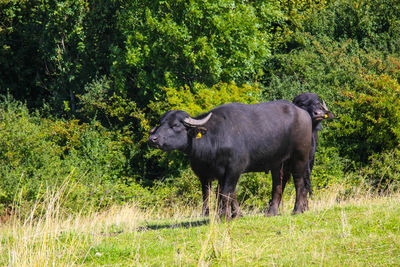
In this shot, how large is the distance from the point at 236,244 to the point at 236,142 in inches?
115

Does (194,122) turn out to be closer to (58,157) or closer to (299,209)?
(299,209)

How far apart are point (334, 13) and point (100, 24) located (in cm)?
1293

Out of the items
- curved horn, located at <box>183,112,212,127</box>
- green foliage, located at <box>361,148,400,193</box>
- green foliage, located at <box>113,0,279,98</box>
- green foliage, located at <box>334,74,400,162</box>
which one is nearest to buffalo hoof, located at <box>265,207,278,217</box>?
curved horn, located at <box>183,112,212,127</box>

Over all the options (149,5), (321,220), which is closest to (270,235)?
(321,220)

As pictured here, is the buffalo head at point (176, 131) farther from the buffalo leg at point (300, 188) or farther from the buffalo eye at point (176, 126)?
the buffalo leg at point (300, 188)

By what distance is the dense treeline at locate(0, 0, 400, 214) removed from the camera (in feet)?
61.5

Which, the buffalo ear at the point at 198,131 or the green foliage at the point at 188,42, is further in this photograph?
the green foliage at the point at 188,42

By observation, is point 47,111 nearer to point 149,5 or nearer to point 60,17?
point 60,17

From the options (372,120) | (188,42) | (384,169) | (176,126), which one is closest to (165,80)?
(188,42)

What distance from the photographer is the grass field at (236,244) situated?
573cm

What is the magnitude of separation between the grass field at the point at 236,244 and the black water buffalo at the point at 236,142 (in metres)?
1.04

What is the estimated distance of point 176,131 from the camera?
369 inches

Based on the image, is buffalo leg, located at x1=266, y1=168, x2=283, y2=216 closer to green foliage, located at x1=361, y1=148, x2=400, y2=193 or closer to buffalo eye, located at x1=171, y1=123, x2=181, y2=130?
buffalo eye, located at x1=171, y1=123, x2=181, y2=130

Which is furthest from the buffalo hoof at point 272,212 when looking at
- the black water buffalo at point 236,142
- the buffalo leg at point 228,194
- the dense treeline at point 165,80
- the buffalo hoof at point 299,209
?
the dense treeline at point 165,80
